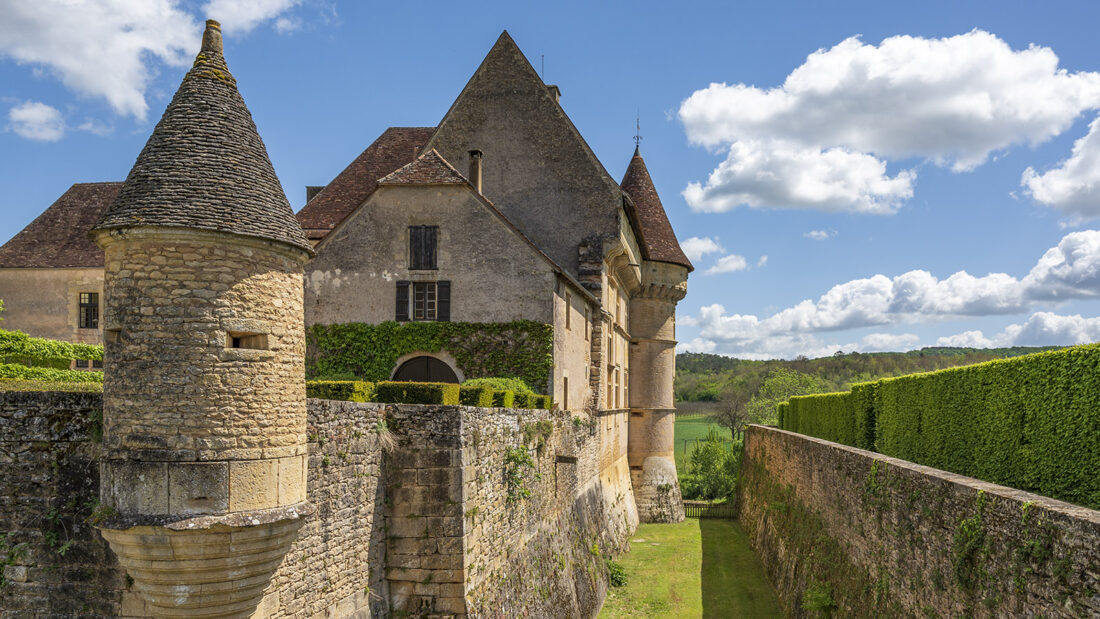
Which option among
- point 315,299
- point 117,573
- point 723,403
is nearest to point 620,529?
point 315,299

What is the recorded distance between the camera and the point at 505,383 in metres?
17.6

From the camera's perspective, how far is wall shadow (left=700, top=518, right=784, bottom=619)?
1864cm

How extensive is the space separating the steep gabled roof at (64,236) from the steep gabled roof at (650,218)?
21.5 m

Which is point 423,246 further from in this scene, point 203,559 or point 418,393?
point 203,559

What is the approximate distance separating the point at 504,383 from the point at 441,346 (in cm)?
285

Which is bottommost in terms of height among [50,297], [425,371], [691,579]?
[691,579]

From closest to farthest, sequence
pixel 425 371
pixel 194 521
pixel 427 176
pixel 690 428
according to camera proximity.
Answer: pixel 194 521 < pixel 427 176 < pixel 425 371 < pixel 690 428

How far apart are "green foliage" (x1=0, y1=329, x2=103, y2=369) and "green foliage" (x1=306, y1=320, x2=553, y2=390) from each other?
5285mm

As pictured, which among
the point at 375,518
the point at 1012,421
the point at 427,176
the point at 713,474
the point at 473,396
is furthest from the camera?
the point at 713,474

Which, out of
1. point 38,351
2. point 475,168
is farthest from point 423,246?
point 38,351

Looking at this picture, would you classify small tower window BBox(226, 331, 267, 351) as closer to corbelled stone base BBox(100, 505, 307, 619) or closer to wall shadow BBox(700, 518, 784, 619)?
corbelled stone base BBox(100, 505, 307, 619)

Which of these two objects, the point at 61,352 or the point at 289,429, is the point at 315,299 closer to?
the point at 61,352

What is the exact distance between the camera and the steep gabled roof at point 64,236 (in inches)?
1087

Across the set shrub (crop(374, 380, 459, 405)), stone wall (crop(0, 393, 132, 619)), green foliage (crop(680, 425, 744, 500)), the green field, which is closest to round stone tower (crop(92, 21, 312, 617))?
stone wall (crop(0, 393, 132, 619))
